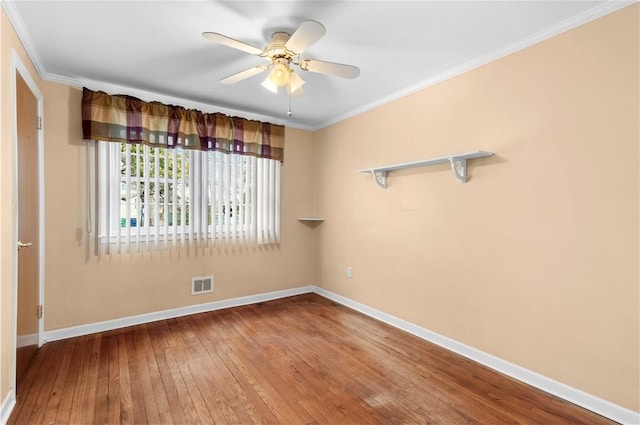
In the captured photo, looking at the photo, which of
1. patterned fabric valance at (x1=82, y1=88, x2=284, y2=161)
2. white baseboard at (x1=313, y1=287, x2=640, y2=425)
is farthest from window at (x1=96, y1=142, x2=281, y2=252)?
white baseboard at (x1=313, y1=287, x2=640, y2=425)

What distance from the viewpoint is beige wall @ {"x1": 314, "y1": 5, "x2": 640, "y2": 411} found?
1.88 metres

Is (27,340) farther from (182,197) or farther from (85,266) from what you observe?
(182,197)

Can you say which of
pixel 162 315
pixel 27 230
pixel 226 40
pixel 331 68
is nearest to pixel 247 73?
pixel 226 40

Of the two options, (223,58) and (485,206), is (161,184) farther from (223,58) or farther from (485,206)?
(485,206)

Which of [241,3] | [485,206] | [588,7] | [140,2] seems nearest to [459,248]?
[485,206]

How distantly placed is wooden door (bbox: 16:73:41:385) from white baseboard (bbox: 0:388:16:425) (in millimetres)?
240

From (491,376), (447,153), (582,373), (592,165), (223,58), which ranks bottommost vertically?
(491,376)

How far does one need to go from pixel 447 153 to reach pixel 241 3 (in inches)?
79.1

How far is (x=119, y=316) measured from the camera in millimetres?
3211

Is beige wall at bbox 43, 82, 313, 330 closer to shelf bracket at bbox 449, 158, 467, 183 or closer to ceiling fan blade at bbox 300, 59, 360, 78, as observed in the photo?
ceiling fan blade at bbox 300, 59, 360, 78

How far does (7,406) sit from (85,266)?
56.3 inches

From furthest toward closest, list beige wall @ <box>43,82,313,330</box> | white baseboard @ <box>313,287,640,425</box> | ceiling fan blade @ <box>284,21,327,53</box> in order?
beige wall @ <box>43,82,313,330</box> < white baseboard @ <box>313,287,640,425</box> < ceiling fan blade @ <box>284,21,327,53</box>

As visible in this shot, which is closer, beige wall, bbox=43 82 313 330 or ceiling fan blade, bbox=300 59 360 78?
ceiling fan blade, bbox=300 59 360 78

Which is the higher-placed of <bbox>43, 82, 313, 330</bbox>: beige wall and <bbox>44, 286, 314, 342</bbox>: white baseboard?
<bbox>43, 82, 313, 330</bbox>: beige wall
